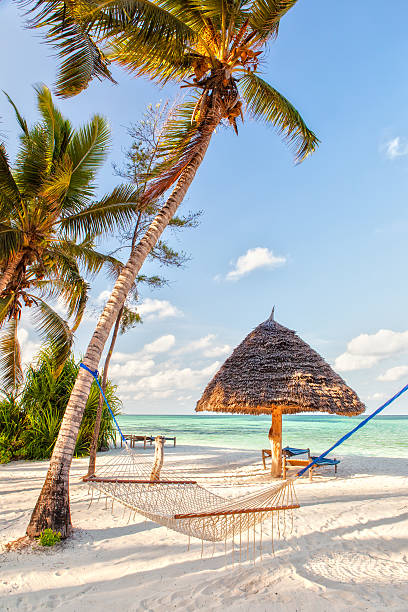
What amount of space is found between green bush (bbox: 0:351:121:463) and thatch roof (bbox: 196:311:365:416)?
8.87 ft

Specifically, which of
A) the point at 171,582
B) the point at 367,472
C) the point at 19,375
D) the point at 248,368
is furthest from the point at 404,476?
the point at 19,375

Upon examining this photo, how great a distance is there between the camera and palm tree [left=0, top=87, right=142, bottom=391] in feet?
17.0

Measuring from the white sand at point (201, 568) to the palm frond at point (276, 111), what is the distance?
442 cm

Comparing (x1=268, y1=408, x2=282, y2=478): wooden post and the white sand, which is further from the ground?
(x1=268, y1=408, x2=282, y2=478): wooden post

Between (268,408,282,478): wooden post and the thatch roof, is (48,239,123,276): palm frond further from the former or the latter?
(268,408,282,478): wooden post

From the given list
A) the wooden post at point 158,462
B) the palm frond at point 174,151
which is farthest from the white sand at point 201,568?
the palm frond at point 174,151

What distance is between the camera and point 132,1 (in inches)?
131

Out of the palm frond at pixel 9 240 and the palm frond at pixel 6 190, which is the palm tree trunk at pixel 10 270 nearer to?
the palm frond at pixel 9 240

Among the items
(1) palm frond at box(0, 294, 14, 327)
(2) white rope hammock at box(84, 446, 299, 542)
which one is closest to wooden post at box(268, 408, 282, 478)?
(2) white rope hammock at box(84, 446, 299, 542)

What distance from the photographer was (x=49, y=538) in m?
2.88

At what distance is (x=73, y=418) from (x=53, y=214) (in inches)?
128

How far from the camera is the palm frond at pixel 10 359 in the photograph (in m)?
6.91

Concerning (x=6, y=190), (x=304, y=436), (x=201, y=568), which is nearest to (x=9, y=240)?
(x=6, y=190)

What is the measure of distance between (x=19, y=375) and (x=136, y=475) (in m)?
2.76
